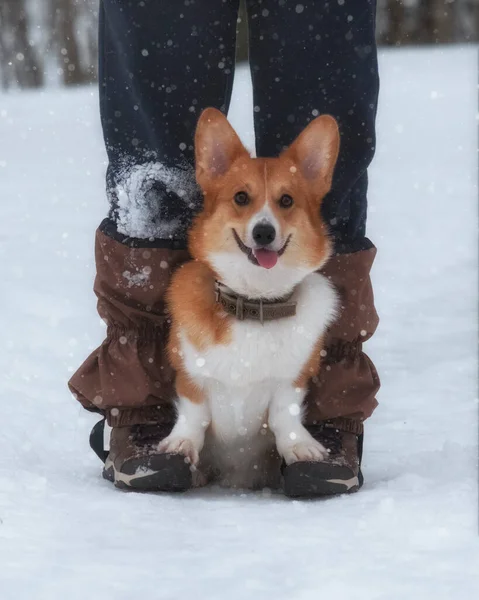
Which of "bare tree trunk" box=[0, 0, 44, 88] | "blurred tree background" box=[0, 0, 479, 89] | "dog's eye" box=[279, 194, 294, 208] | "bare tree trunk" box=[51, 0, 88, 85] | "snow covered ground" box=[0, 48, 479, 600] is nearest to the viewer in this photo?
"snow covered ground" box=[0, 48, 479, 600]

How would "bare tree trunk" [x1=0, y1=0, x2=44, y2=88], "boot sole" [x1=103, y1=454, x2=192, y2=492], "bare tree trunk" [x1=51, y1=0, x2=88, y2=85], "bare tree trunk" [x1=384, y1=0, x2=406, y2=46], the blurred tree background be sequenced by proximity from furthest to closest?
"bare tree trunk" [x1=384, y1=0, x2=406, y2=46]
"bare tree trunk" [x1=0, y1=0, x2=44, y2=88]
the blurred tree background
"bare tree trunk" [x1=51, y1=0, x2=88, y2=85]
"boot sole" [x1=103, y1=454, x2=192, y2=492]

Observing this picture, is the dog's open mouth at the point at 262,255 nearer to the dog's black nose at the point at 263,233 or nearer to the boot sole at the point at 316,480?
the dog's black nose at the point at 263,233

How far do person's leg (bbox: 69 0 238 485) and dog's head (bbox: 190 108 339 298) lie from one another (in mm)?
76

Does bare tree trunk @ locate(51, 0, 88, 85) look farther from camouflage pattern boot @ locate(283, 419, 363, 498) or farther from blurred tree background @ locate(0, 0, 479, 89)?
camouflage pattern boot @ locate(283, 419, 363, 498)

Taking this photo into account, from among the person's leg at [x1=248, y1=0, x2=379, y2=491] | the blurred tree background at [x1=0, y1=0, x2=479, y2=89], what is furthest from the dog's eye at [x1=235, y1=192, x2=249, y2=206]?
the blurred tree background at [x1=0, y1=0, x2=479, y2=89]

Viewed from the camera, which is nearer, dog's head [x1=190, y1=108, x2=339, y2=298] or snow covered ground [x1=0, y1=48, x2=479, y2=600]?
snow covered ground [x1=0, y1=48, x2=479, y2=600]

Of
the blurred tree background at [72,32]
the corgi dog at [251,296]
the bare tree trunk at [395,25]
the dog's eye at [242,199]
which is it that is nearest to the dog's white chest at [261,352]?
the corgi dog at [251,296]

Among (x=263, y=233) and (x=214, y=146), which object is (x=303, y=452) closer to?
(x=263, y=233)

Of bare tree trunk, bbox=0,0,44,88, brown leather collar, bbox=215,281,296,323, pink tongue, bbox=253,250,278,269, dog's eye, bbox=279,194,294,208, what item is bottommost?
bare tree trunk, bbox=0,0,44,88

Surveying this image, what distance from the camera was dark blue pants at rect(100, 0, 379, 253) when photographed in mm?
2045

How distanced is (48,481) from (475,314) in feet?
7.58

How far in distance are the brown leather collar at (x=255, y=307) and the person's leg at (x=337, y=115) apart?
18 cm

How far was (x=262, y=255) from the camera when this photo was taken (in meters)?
2.02

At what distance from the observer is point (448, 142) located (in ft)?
21.1
